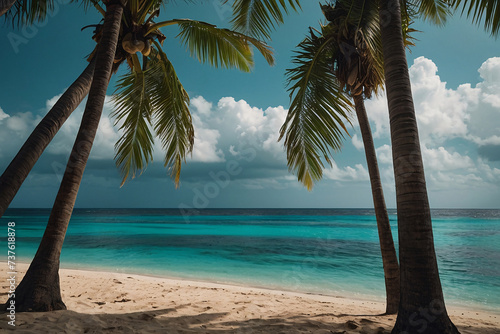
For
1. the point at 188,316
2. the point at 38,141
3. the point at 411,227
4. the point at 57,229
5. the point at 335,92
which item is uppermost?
the point at 335,92

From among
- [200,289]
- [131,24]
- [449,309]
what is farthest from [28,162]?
[449,309]

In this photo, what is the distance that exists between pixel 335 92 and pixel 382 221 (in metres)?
2.51

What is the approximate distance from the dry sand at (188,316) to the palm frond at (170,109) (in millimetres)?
2694

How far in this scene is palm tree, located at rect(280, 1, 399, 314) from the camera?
4849 millimetres

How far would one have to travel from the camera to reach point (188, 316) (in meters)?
4.32

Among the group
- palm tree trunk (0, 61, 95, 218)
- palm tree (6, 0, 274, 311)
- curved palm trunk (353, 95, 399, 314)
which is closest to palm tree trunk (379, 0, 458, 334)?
curved palm trunk (353, 95, 399, 314)

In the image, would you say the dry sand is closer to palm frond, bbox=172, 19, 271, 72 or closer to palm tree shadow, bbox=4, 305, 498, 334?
palm tree shadow, bbox=4, 305, 498, 334

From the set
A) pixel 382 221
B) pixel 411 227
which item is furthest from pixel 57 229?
pixel 382 221

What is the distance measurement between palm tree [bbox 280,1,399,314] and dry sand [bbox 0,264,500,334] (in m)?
1.19

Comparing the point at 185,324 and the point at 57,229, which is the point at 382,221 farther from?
the point at 57,229

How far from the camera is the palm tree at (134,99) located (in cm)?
374

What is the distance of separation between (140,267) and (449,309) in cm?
1011

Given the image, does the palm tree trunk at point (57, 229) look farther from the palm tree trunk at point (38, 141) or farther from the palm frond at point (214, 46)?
the palm frond at point (214, 46)

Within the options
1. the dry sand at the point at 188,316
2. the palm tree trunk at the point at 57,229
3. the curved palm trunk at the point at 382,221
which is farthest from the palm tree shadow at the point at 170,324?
the curved palm trunk at the point at 382,221
